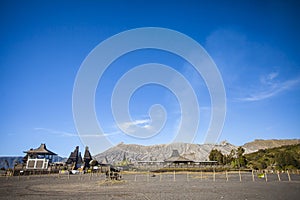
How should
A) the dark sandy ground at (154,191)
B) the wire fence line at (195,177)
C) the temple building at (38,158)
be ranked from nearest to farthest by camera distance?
the dark sandy ground at (154,191)
the wire fence line at (195,177)
the temple building at (38,158)

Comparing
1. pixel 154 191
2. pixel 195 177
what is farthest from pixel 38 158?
pixel 154 191

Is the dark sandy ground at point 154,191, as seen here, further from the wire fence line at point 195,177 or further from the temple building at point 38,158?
the temple building at point 38,158

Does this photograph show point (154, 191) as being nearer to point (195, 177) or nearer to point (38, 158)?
point (195, 177)

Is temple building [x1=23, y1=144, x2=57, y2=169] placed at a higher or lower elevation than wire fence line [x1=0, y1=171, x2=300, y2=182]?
higher

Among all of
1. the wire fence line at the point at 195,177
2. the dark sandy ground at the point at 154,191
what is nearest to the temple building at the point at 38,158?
the wire fence line at the point at 195,177

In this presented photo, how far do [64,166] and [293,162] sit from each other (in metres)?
60.5

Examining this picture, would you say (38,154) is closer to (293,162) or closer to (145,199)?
(145,199)


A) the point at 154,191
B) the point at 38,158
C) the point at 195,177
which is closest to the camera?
the point at 154,191

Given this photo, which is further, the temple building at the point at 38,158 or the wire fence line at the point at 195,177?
the temple building at the point at 38,158

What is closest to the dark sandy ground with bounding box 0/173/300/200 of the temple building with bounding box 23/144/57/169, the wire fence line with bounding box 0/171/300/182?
the wire fence line with bounding box 0/171/300/182

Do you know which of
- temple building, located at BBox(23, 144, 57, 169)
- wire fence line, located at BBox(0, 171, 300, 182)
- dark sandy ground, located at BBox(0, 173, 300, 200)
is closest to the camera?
dark sandy ground, located at BBox(0, 173, 300, 200)

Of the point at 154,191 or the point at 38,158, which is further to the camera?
the point at 38,158

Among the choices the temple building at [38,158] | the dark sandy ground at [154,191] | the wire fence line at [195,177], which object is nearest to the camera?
the dark sandy ground at [154,191]

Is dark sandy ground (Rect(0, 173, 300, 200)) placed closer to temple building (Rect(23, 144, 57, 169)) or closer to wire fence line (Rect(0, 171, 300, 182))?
wire fence line (Rect(0, 171, 300, 182))
